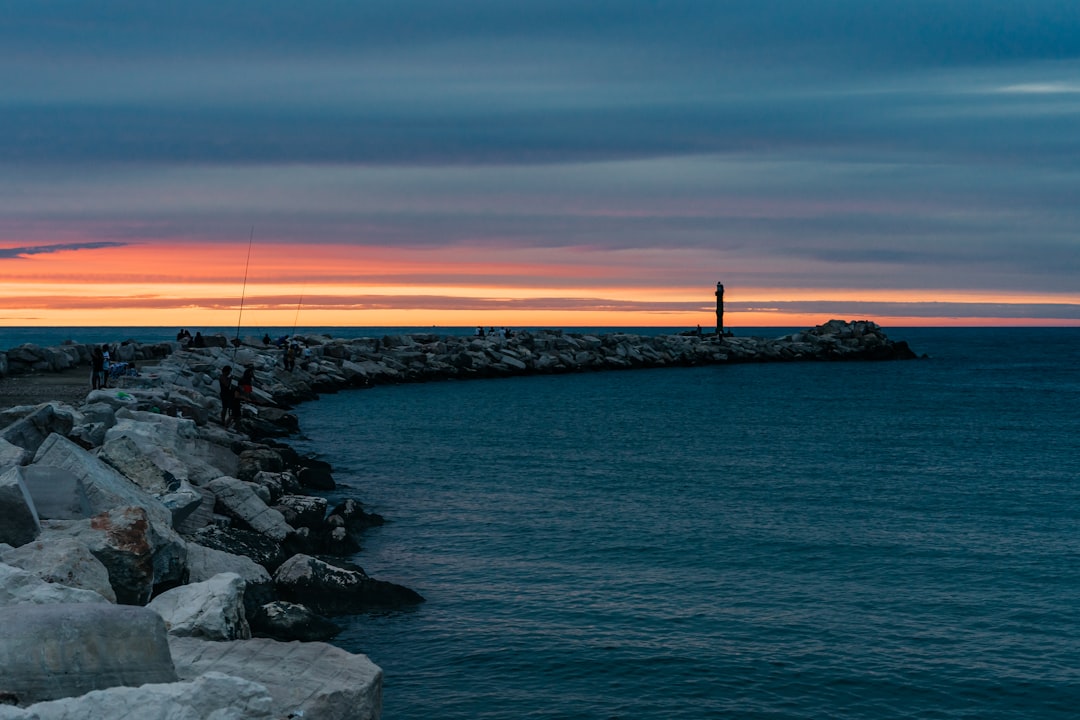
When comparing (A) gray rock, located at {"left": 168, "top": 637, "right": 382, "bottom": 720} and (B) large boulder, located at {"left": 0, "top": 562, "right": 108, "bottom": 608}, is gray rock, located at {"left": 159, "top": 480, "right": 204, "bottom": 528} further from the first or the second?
(A) gray rock, located at {"left": 168, "top": 637, "right": 382, "bottom": 720}

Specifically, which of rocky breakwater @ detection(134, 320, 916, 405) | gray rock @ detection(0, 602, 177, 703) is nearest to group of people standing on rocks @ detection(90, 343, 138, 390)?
rocky breakwater @ detection(134, 320, 916, 405)

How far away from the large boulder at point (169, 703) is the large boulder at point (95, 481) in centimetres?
507

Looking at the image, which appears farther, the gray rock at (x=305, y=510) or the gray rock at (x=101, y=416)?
the gray rock at (x=101, y=416)

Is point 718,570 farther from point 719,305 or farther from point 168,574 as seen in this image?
point 719,305

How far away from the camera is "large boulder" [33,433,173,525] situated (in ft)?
37.5

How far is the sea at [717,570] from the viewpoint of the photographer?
34.5 feet

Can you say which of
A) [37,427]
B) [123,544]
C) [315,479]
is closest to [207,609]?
[123,544]

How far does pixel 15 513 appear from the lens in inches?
381

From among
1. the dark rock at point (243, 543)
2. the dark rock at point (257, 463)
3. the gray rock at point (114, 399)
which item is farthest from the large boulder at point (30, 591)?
the gray rock at point (114, 399)

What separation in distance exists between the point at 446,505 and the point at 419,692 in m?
10.4

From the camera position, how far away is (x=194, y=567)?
38.2 feet

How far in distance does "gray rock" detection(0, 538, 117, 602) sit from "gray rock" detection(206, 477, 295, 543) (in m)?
5.52

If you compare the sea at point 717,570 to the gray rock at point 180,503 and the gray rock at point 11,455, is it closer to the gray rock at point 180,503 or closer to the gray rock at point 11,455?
the gray rock at point 180,503

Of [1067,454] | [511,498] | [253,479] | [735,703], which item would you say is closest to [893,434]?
[1067,454]
